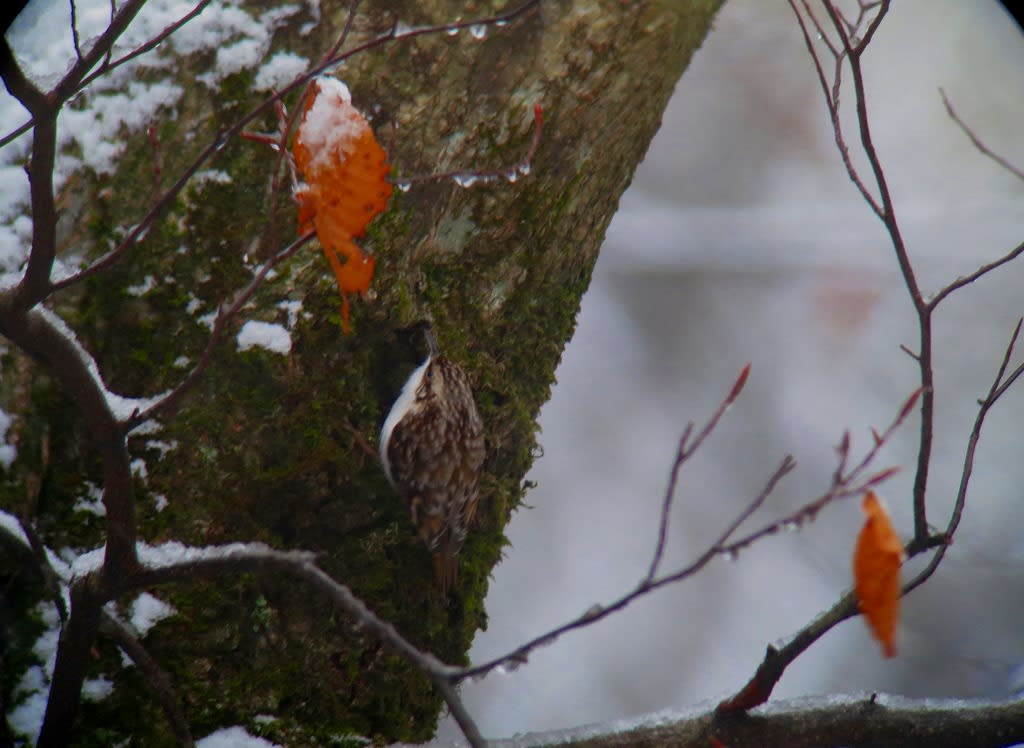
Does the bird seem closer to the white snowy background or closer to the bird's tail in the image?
the bird's tail

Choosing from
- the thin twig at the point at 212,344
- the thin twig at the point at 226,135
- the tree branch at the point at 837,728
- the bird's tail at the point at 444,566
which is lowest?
the tree branch at the point at 837,728

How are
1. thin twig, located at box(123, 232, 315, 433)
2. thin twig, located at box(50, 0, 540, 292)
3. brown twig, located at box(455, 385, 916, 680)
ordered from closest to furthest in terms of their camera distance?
brown twig, located at box(455, 385, 916, 680) → thin twig, located at box(50, 0, 540, 292) → thin twig, located at box(123, 232, 315, 433)

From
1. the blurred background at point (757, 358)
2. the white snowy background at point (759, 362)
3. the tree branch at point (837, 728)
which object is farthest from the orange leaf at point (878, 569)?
the blurred background at point (757, 358)

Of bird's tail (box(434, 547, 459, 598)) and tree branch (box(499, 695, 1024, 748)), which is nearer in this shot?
tree branch (box(499, 695, 1024, 748))

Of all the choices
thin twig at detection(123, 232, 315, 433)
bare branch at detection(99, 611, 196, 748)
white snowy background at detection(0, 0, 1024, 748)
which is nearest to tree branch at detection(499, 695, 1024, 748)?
bare branch at detection(99, 611, 196, 748)

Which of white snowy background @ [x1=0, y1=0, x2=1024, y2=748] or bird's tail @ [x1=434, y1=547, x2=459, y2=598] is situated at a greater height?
white snowy background @ [x1=0, y1=0, x2=1024, y2=748]

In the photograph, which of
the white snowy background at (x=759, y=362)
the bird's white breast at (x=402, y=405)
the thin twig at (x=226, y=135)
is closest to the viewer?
the thin twig at (x=226, y=135)

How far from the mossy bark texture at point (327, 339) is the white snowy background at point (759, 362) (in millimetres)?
3996

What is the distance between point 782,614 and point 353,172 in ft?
18.8

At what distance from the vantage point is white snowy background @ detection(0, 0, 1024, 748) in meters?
6.21

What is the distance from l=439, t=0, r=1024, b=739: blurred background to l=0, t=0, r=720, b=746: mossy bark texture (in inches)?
159

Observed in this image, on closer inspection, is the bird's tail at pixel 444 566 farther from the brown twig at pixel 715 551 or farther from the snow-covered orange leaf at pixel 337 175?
the brown twig at pixel 715 551

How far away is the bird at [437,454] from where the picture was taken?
219 centimetres

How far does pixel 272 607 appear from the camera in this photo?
6.35 ft
